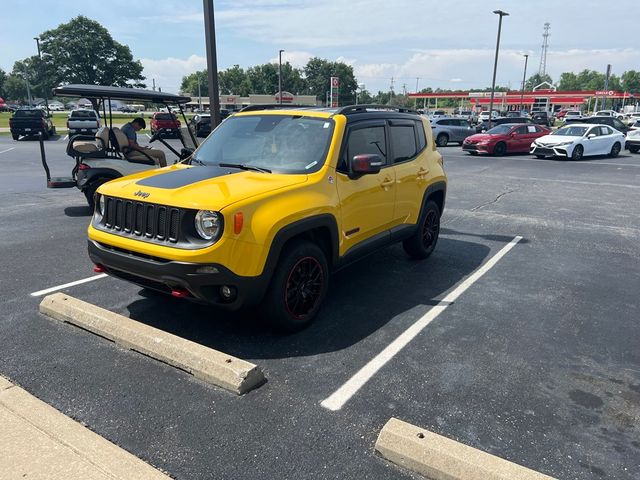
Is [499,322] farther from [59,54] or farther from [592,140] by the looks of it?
[59,54]

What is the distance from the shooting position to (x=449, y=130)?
91.6 ft

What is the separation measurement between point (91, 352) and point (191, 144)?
Result: 5.59 metres

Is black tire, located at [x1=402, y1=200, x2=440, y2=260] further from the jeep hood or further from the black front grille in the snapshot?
the black front grille

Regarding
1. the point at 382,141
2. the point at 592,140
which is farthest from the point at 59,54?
the point at 382,141

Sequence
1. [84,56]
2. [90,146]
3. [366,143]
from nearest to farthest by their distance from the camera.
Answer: [366,143]
[90,146]
[84,56]

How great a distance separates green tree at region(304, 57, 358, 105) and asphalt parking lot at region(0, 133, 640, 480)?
144100mm

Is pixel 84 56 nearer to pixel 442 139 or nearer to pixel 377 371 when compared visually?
pixel 442 139

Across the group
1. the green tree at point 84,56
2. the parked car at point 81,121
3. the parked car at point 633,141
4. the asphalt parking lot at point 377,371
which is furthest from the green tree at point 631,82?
the asphalt parking lot at point 377,371

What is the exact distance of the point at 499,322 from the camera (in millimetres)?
4656

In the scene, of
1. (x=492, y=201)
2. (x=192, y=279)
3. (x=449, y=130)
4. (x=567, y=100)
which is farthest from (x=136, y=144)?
(x=567, y=100)

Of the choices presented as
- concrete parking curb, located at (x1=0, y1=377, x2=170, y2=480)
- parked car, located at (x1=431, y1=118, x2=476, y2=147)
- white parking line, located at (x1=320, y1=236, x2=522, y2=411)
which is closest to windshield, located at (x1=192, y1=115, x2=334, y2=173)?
white parking line, located at (x1=320, y1=236, x2=522, y2=411)

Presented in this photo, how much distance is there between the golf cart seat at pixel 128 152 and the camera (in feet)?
29.5

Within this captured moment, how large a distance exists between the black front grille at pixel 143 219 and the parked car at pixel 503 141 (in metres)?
20.4

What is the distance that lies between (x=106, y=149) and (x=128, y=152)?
1.24 ft
